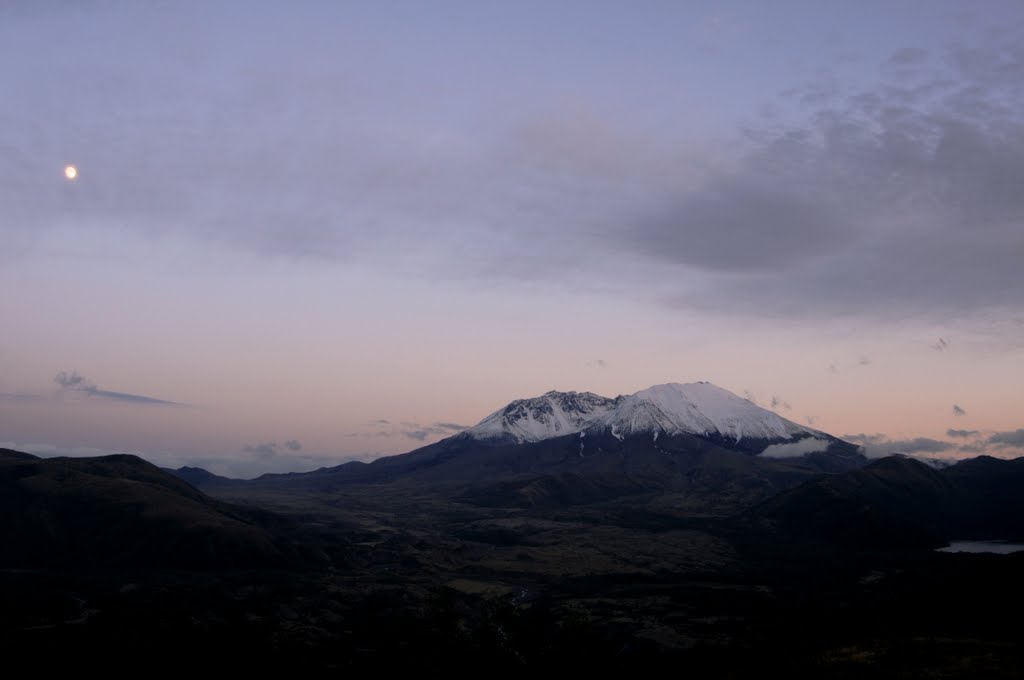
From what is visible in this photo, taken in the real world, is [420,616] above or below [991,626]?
below

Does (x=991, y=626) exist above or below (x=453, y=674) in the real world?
above

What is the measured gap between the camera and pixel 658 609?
166750 mm

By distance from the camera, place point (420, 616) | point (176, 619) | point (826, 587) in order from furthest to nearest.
→ point (826, 587) < point (420, 616) < point (176, 619)

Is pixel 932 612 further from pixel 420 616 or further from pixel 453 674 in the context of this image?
pixel 420 616

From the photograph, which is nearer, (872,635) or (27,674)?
(27,674)

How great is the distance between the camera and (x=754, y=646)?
121062 mm

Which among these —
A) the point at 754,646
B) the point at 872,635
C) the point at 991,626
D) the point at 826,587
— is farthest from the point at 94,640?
the point at 826,587

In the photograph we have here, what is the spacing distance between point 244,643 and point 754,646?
83672mm

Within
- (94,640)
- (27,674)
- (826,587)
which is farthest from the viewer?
(826,587)

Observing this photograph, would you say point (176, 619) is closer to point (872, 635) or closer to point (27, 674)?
point (27, 674)

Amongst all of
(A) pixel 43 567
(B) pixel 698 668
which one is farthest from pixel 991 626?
(A) pixel 43 567

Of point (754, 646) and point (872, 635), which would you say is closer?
point (872, 635)

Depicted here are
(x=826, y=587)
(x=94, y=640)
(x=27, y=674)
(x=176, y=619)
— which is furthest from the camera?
(x=826, y=587)

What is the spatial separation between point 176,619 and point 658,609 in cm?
10085
